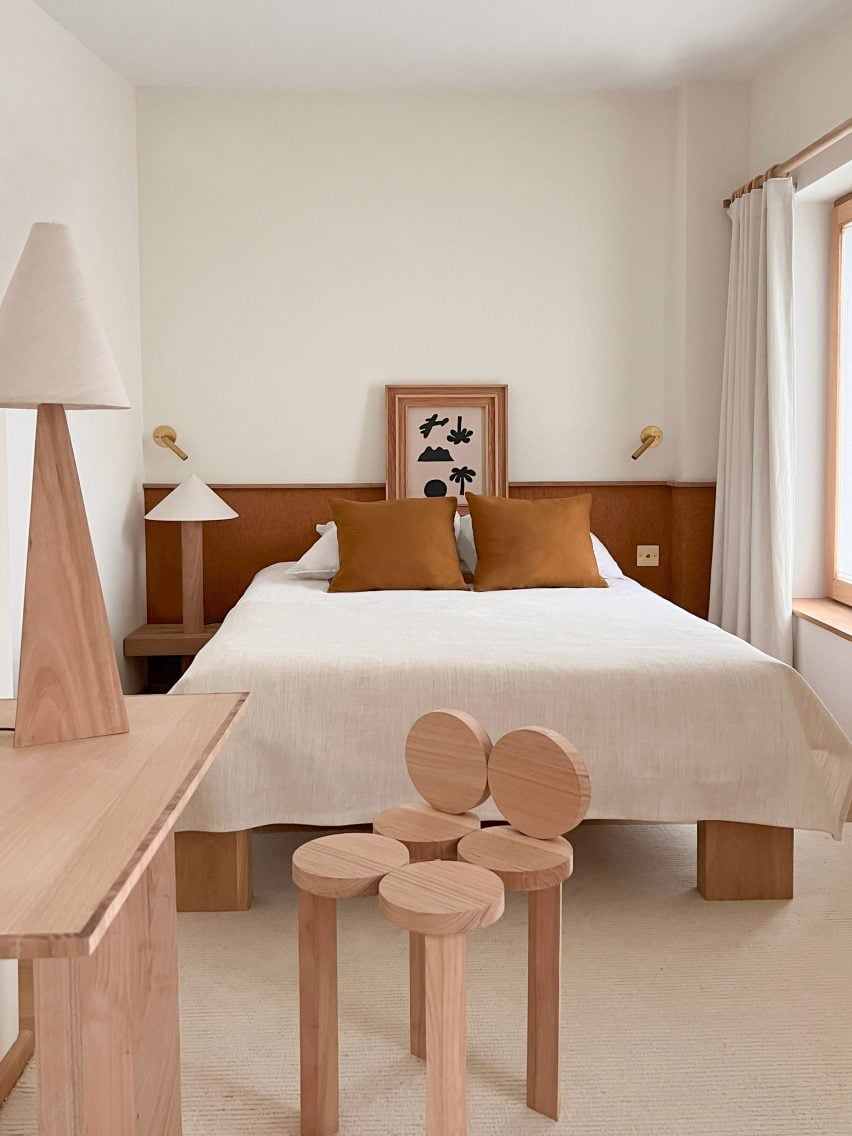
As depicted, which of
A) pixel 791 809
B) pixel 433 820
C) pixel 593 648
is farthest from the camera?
pixel 593 648

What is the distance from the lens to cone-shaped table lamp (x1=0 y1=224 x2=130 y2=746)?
4.74ft

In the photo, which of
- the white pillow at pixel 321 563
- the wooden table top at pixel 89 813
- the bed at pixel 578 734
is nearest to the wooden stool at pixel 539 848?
the wooden table top at pixel 89 813

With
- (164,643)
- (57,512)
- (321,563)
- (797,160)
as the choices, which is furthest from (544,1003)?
(797,160)

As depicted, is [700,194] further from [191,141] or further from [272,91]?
[191,141]

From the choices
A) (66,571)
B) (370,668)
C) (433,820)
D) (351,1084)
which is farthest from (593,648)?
(66,571)

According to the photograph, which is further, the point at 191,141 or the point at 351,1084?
the point at 191,141

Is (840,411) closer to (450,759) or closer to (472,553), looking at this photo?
(472,553)

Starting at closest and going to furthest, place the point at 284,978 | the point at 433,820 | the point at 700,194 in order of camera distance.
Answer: the point at 433,820 < the point at 284,978 < the point at 700,194

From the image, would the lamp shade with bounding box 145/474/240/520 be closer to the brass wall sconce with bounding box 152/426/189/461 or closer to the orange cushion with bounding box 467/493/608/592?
the brass wall sconce with bounding box 152/426/189/461

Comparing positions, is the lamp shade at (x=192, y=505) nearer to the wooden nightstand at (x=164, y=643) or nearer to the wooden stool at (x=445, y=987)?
the wooden nightstand at (x=164, y=643)

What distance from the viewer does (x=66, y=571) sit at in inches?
57.9

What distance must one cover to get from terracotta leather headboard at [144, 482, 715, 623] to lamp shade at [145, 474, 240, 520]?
0.30 metres

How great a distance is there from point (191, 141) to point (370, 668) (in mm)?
2914

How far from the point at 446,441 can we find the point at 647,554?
1006 mm
